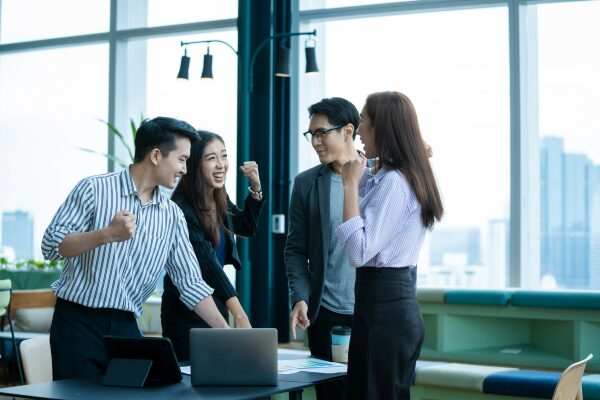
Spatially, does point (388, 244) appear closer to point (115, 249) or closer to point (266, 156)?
point (115, 249)

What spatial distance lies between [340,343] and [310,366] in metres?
0.14

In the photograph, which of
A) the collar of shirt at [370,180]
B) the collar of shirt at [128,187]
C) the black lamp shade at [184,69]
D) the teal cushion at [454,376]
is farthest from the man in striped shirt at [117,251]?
the black lamp shade at [184,69]

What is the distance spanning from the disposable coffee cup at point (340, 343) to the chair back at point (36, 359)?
3.07 ft

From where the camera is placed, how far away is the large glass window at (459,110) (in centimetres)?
597

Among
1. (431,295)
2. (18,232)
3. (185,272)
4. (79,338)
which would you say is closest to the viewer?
(79,338)

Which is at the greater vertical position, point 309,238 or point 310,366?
point 309,238

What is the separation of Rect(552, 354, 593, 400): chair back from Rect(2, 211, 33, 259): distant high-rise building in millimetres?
6420

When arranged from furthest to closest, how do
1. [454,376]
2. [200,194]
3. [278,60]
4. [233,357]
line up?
[278,60] → [454,376] → [200,194] → [233,357]

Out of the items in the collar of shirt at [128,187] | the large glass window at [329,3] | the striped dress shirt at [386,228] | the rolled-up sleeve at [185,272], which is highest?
the large glass window at [329,3]

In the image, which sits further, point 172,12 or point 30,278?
point 30,278

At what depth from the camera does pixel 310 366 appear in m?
2.71

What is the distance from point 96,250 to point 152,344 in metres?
0.43

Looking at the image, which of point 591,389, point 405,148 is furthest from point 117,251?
point 591,389

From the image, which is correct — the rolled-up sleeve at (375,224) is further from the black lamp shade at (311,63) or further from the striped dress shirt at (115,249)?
the black lamp shade at (311,63)
